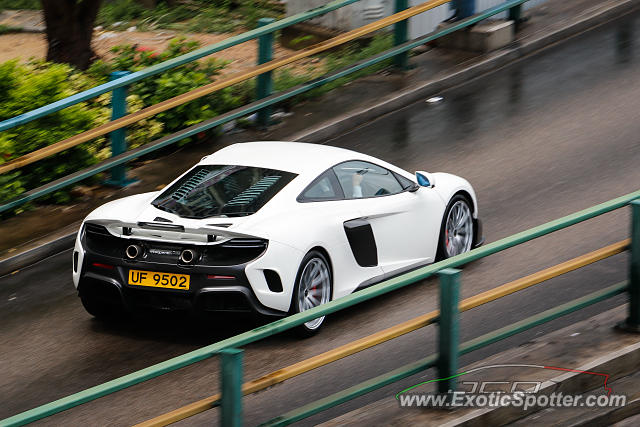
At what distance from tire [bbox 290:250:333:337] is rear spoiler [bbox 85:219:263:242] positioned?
0.51 metres

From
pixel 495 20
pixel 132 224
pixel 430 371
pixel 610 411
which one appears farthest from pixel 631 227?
pixel 495 20

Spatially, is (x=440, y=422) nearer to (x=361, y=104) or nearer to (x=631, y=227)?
(x=631, y=227)

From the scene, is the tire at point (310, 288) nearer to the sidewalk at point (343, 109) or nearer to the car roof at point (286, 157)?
the car roof at point (286, 157)

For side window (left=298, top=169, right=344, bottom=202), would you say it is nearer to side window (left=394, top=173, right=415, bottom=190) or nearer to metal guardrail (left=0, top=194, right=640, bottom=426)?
side window (left=394, top=173, right=415, bottom=190)

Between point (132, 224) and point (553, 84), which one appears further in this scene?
point (553, 84)

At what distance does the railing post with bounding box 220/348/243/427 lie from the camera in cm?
585

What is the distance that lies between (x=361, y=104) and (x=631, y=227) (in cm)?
786

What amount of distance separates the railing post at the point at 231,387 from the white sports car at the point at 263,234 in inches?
102

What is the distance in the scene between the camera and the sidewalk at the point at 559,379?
6691 mm

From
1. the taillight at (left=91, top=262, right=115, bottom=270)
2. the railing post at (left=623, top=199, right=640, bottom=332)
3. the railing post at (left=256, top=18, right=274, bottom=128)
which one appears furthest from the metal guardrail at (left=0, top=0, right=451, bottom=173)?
the railing post at (left=623, top=199, right=640, bottom=332)

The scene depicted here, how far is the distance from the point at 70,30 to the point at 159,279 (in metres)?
7.61

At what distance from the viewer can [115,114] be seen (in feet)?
41.7

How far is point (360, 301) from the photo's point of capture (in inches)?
252

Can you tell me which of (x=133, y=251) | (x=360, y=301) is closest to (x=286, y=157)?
(x=133, y=251)
